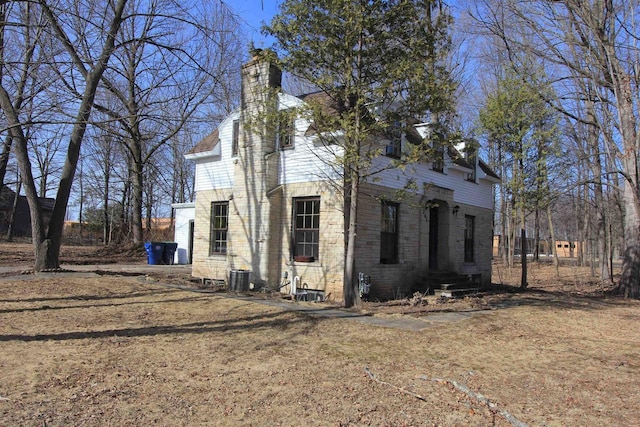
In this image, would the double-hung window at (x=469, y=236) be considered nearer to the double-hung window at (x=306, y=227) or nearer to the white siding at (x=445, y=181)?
the white siding at (x=445, y=181)

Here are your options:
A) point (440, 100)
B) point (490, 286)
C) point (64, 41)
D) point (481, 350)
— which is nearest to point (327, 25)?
point (440, 100)

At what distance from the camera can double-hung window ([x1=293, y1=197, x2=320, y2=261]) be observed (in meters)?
12.8

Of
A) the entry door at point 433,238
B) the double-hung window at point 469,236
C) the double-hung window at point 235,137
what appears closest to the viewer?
the double-hung window at point 235,137

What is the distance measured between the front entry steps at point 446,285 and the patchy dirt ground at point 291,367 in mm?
3147

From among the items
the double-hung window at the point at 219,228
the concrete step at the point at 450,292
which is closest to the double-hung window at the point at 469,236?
the concrete step at the point at 450,292

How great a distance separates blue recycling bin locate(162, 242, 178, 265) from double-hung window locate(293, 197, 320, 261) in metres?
11.6

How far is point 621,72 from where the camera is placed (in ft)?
45.8

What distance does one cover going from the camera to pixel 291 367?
5.93m

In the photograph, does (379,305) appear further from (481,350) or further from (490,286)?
(490,286)

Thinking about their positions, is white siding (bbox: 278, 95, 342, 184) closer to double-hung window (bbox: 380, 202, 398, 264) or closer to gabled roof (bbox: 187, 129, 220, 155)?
double-hung window (bbox: 380, 202, 398, 264)

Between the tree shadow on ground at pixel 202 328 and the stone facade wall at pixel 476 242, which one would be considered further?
the stone facade wall at pixel 476 242

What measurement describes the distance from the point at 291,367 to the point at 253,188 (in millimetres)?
8333

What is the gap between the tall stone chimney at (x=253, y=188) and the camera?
13.3m

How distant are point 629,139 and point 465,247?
20.9ft
